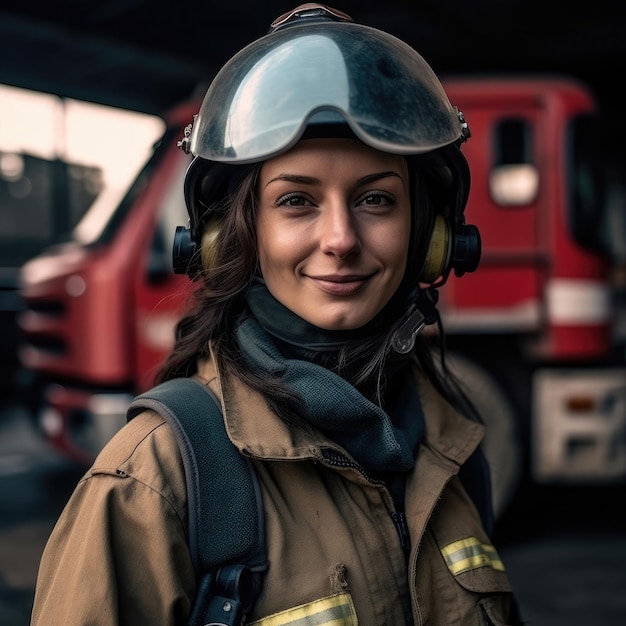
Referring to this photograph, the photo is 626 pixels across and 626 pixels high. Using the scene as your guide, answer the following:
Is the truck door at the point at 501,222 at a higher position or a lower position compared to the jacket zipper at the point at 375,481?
higher

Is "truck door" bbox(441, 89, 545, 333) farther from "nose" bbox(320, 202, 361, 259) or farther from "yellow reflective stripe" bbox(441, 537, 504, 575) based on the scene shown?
"nose" bbox(320, 202, 361, 259)

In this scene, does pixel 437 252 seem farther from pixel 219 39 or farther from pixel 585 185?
pixel 219 39

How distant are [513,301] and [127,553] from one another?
11.2 ft

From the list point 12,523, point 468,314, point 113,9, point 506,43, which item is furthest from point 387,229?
point 506,43

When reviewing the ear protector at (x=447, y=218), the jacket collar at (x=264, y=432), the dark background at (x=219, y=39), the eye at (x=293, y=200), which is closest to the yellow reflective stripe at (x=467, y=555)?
the jacket collar at (x=264, y=432)

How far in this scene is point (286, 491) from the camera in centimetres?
120

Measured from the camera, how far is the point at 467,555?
1.37 metres

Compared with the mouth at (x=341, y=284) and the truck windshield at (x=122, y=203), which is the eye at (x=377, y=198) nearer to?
the mouth at (x=341, y=284)

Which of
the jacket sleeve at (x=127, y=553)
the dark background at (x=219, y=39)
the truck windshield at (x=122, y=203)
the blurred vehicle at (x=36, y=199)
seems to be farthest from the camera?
the blurred vehicle at (x=36, y=199)

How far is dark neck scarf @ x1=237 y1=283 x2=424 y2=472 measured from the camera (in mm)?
1273

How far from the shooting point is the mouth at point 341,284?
1.32m

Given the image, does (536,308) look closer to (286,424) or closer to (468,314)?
(468,314)

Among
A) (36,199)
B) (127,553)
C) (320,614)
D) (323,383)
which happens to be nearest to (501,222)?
(323,383)

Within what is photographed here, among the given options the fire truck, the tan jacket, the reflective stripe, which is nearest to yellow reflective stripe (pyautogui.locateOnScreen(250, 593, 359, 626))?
the tan jacket
